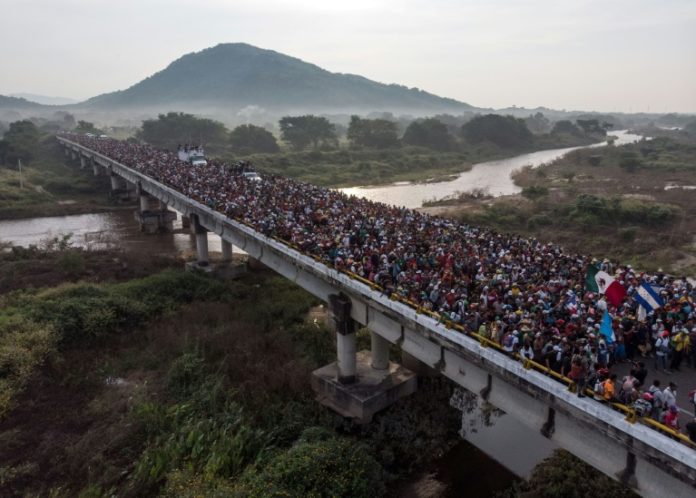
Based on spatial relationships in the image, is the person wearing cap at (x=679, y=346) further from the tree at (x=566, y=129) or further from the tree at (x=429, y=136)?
the tree at (x=566, y=129)

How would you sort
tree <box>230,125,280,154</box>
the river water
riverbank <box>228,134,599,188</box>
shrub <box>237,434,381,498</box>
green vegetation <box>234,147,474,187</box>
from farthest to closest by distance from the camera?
1. tree <box>230,125,280,154</box>
2. green vegetation <box>234,147,474,187</box>
3. riverbank <box>228,134,599,188</box>
4. the river water
5. shrub <box>237,434,381,498</box>

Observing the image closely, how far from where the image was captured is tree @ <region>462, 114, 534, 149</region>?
5704 inches

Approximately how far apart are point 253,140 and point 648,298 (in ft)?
388

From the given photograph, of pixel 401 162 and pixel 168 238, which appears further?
pixel 401 162

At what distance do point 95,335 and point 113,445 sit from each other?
9654mm

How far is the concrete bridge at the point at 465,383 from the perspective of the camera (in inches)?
408

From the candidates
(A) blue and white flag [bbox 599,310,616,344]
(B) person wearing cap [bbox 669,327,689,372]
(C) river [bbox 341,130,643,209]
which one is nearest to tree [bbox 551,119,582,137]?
(C) river [bbox 341,130,643,209]

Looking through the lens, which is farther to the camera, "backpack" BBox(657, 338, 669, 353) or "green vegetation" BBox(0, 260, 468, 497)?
"green vegetation" BBox(0, 260, 468, 497)

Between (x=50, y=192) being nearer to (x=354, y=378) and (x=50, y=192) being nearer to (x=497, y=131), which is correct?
(x=354, y=378)

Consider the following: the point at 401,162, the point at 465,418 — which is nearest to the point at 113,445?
the point at 465,418

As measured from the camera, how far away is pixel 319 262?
21.2 metres

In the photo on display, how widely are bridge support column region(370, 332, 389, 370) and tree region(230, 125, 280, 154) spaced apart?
107 meters

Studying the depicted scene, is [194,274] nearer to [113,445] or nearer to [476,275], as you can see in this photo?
[113,445]

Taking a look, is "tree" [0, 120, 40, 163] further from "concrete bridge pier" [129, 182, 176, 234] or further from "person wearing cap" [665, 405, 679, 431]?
"person wearing cap" [665, 405, 679, 431]
